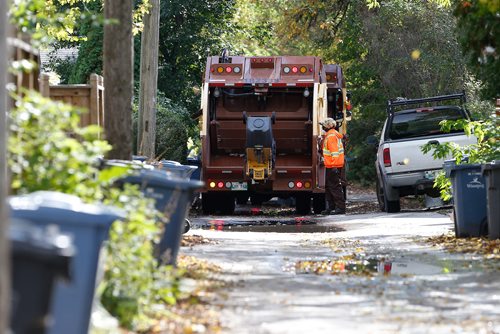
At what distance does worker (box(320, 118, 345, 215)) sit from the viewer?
2367 centimetres

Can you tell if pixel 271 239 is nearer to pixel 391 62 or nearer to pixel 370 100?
pixel 391 62

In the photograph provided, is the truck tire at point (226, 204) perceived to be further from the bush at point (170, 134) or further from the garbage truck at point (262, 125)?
the bush at point (170, 134)

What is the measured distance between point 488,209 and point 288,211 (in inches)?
455

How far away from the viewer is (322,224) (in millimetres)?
22094

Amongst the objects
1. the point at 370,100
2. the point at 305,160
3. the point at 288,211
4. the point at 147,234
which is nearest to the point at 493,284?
the point at 147,234

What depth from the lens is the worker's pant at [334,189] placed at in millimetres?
A: 24219

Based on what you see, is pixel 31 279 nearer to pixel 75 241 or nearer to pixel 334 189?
pixel 75 241

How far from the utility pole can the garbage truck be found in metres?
Result: 1.28

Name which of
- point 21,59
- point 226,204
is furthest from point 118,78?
point 226,204

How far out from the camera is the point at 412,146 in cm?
2377

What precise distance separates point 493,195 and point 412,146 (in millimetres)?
8177

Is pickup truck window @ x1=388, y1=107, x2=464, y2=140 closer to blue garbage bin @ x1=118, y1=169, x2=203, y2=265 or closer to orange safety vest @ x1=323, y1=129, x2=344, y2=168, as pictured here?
orange safety vest @ x1=323, y1=129, x2=344, y2=168

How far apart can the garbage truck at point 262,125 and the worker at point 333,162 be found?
16 cm

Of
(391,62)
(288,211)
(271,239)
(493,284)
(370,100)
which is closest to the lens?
(493,284)
